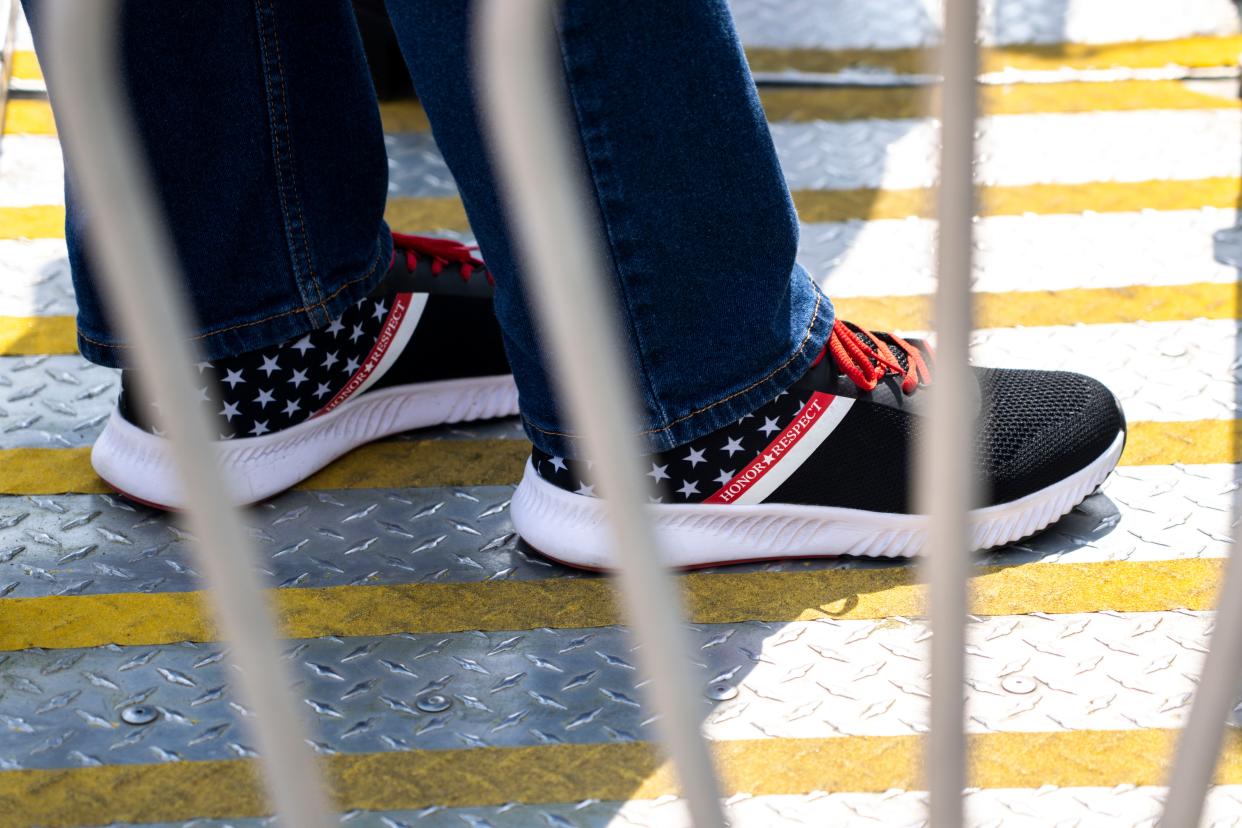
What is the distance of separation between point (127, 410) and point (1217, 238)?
1.41 m

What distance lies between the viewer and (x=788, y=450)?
3.73ft

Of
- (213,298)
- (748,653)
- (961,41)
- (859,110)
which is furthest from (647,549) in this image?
(859,110)

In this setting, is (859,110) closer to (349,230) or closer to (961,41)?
(349,230)

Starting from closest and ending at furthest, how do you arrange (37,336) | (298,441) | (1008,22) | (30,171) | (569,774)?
(569,774) → (298,441) → (37,336) → (30,171) → (1008,22)

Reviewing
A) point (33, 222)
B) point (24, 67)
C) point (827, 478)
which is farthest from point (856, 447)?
point (24, 67)

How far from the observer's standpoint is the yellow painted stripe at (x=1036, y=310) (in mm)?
1560

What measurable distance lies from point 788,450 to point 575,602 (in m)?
0.24

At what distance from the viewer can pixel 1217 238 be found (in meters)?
1.73

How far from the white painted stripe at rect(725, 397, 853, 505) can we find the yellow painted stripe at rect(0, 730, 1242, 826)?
9.9 inches

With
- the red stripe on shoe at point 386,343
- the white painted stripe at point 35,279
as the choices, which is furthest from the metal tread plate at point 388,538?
the white painted stripe at point 35,279

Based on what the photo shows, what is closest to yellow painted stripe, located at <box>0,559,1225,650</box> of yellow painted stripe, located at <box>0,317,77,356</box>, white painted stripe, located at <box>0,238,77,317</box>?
yellow painted stripe, located at <box>0,317,77,356</box>

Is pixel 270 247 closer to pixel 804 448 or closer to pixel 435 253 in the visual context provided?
pixel 435 253

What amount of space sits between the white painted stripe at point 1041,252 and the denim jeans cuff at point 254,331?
0.69 m

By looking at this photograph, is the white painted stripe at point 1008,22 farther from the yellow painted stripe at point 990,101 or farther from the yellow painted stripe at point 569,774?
the yellow painted stripe at point 569,774
